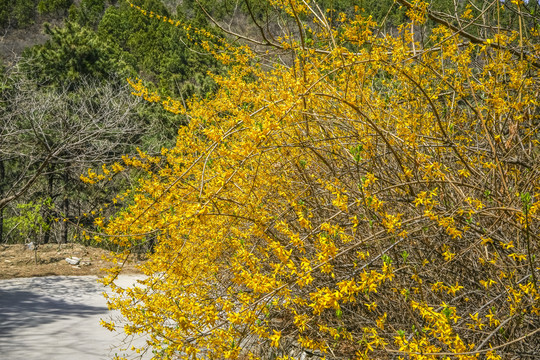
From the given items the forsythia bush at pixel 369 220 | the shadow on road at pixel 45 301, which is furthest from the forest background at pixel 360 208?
the shadow on road at pixel 45 301

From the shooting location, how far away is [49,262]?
11.3 metres

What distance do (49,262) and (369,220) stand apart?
11.1 meters

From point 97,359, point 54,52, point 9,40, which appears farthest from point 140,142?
point 9,40

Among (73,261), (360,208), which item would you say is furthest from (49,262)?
(360,208)

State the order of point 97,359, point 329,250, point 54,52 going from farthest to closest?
point 54,52, point 97,359, point 329,250

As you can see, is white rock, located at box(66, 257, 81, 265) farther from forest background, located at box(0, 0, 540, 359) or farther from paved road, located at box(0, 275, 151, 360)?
forest background, located at box(0, 0, 540, 359)

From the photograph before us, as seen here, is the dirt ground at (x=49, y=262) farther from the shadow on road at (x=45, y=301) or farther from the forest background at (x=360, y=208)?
the forest background at (x=360, y=208)

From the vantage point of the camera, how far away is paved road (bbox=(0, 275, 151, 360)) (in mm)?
4699

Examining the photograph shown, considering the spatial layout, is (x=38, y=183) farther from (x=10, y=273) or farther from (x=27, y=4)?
(x=27, y=4)

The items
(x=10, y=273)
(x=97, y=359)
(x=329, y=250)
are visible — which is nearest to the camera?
(x=329, y=250)

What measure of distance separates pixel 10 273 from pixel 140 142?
583 cm

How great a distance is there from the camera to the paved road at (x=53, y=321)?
470 cm

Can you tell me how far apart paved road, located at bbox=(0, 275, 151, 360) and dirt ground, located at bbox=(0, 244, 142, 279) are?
34.2 inches

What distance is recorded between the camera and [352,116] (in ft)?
10.4
